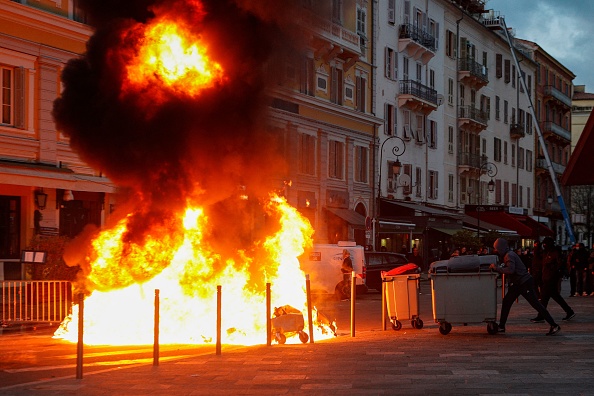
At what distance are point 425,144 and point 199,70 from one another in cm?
3733

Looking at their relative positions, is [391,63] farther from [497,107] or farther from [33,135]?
[33,135]

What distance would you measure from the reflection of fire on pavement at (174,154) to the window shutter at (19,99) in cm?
1088

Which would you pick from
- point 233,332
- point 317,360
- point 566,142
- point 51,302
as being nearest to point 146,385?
point 317,360

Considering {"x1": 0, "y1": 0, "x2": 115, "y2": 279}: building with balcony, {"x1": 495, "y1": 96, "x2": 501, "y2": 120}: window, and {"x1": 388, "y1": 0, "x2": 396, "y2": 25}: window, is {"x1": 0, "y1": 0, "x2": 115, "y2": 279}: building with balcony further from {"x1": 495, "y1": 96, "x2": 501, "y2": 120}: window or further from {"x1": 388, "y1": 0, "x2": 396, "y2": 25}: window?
{"x1": 495, "y1": 96, "x2": 501, "y2": 120}: window

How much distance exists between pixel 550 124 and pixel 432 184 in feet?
89.7

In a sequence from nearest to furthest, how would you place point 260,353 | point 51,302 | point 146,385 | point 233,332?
point 146,385, point 260,353, point 233,332, point 51,302

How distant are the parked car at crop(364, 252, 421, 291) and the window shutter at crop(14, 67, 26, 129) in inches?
483

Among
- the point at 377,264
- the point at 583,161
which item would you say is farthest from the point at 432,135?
the point at 583,161

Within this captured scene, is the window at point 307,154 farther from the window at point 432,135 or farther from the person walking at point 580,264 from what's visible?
the window at point 432,135

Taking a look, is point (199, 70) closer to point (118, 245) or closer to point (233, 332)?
point (118, 245)

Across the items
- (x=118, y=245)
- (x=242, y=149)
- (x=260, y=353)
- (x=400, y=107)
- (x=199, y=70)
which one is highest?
(x=400, y=107)

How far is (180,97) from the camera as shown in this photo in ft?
51.8

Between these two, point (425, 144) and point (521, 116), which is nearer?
point (425, 144)

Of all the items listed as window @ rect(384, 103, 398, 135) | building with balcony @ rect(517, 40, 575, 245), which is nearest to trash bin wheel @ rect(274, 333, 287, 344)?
window @ rect(384, 103, 398, 135)
